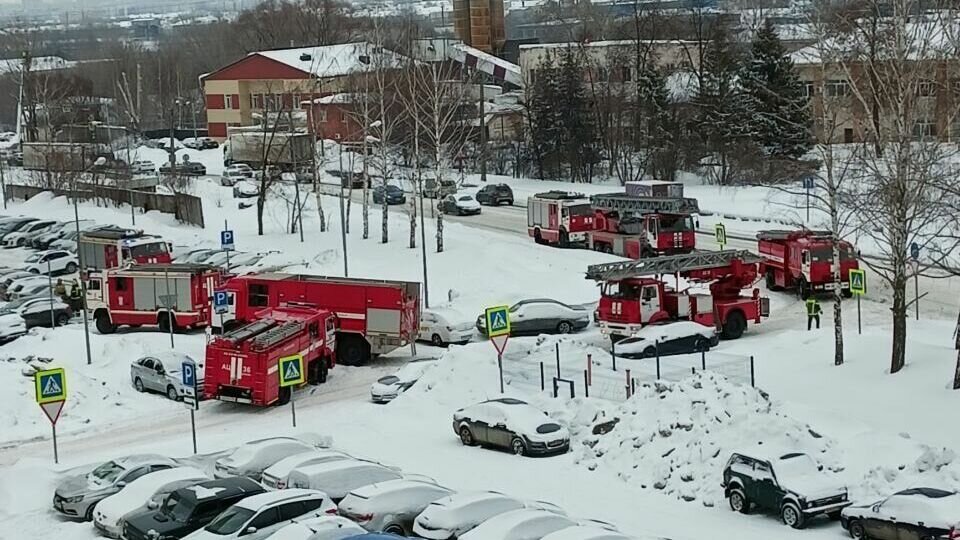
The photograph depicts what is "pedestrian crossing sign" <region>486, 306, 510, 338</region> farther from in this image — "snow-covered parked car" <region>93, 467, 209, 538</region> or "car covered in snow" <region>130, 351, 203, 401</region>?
"car covered in snow" <region>130, 351, 203, 401</region>

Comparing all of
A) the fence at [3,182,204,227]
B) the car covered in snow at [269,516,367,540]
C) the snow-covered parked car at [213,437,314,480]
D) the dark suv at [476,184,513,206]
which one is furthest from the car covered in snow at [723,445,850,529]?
the dark suv at [476,184,513,206]

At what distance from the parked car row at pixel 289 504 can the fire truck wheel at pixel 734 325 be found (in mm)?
16064

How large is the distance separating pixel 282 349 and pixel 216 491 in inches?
449

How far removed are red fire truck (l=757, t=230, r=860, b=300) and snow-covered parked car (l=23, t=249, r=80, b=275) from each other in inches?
1185

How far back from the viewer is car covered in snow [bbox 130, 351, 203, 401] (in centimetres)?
3400

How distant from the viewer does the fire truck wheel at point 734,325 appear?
37375mm

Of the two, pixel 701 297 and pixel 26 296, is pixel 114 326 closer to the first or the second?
pixel 26 296

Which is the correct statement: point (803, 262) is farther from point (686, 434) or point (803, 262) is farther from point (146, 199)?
point (146, 199)

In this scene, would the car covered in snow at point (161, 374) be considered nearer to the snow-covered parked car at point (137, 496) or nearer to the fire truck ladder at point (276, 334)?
the fire truck ladder at point (276, 334)

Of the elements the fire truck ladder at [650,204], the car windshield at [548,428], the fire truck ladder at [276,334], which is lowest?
the car windshield at [548,428]

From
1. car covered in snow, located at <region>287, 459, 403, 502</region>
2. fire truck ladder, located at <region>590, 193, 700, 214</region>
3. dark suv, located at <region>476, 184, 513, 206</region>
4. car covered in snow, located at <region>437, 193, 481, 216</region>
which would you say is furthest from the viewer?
dark suv, located at <region>476, 184, 513, 206</region>

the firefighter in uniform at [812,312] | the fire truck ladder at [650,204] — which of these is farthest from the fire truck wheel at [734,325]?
the fire truck ladder at [650,204]

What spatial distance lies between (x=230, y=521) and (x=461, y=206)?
1795 inches

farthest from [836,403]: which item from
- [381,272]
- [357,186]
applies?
[357,186]
